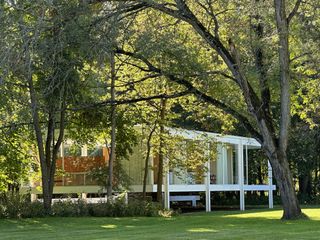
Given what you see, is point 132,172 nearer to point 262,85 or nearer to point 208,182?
point 208,182

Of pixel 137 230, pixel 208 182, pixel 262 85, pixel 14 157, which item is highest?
pixel 262 85

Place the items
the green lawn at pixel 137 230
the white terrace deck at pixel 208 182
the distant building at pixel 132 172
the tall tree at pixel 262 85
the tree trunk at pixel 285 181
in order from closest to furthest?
the green lawn at pixel 137 230 → the tall tree at pixel 262 85 → the tree trunk at pixel 285 181 → the white terrace deck at pixel 208 182 → the distant building at pixel 132 172

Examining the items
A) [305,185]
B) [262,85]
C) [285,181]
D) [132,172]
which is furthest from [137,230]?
[305,185]

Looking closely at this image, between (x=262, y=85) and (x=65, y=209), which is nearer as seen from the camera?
(x=262, y=85)

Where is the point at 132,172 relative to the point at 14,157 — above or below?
below

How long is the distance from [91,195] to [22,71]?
18.8 metres

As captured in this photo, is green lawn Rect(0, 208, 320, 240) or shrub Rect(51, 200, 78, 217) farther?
shrub Rect(51, 200, 78, 217)

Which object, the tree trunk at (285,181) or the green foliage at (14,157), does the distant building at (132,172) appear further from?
the tree trunk at (285,181)

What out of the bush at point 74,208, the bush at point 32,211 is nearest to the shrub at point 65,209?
the bush at point 74,208

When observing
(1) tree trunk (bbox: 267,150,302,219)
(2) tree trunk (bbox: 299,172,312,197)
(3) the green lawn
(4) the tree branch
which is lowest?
(3) the green lawn

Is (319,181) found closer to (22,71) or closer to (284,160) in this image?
(284,160)

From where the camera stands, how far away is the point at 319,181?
169ft

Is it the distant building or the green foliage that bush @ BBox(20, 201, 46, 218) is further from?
the distant building

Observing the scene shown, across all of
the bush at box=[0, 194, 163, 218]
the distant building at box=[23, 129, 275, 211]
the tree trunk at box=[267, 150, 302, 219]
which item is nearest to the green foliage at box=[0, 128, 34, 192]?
the bush at box=[0, 194, 163, 218]
